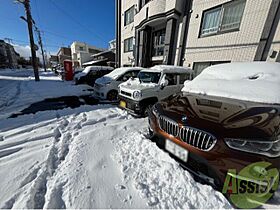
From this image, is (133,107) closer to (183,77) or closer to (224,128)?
(183,77)

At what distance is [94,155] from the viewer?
2.64m

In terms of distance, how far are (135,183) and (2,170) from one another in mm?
2132

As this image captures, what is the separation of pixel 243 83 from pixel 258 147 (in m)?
1.89

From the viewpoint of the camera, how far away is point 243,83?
2.97 meters

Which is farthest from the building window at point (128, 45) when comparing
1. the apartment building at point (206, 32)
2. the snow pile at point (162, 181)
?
the snow pile at point (162, 181)

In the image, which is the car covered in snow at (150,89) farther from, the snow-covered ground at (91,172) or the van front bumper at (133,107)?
the snow-covered ground at (91,172)

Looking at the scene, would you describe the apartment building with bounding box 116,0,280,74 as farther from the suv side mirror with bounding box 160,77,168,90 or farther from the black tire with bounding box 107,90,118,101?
the black tire with bounding box 107,90,118,101

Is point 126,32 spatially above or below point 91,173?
above

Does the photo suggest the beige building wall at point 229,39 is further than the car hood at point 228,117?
Yes

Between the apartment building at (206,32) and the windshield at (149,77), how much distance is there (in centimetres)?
466

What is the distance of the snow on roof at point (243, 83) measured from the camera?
8.64ft

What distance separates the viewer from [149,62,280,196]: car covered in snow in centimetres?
158

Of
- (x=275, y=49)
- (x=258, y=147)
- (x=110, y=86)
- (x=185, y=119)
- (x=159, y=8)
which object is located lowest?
(x=110, y=86)

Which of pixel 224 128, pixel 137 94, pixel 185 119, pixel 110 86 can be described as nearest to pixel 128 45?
pixel 110 86
